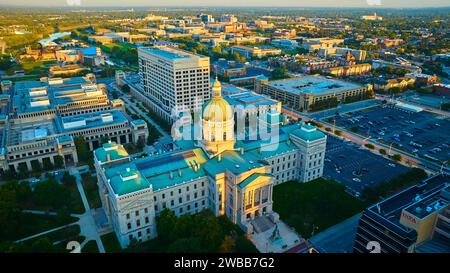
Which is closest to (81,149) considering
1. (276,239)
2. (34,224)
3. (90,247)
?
(34,224)

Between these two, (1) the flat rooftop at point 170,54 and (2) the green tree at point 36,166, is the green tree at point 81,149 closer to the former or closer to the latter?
(2) the green tree at point 36,166

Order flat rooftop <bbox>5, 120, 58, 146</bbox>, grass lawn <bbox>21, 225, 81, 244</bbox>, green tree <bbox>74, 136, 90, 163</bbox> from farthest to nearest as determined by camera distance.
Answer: green tree <bbox>74, 136, 90, 163</bbox> < flat rooftop <bbox>5, 120, 58, 146</bbox> < grass lawn <bbox>21, 225, 81, 244</bbox>

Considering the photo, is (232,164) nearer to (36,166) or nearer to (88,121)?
(36,166)

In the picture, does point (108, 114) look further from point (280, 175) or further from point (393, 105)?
point (393, 105)

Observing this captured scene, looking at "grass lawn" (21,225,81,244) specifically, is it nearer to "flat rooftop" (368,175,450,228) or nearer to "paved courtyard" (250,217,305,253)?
"paved courtyard" (250,217,305,253)

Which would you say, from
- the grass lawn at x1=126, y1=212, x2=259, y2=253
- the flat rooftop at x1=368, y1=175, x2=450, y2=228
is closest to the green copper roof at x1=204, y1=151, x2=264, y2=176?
the grass lawn at x1=126, y1=212, x2=259, y2=253

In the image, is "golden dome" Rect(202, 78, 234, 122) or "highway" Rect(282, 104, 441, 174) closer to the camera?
"golden dome" Rect(202, 78, 234, 122)

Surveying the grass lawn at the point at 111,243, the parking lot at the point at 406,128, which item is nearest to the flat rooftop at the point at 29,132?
the grass lawn at the point at 111,243
